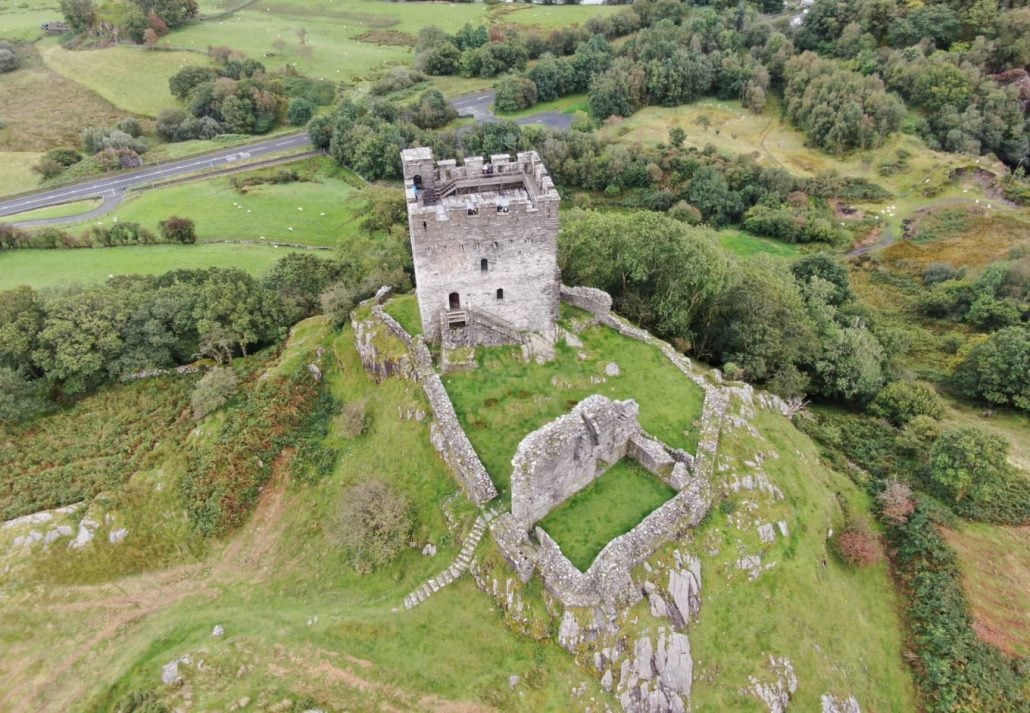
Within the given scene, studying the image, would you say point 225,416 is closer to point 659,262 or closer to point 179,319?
point 179,319

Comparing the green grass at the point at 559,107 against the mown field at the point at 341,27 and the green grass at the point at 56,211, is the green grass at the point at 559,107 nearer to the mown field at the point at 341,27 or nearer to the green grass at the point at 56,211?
the mown field at the point at 341,27

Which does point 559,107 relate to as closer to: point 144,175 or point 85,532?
point 144,175

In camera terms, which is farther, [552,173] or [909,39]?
[909,39]

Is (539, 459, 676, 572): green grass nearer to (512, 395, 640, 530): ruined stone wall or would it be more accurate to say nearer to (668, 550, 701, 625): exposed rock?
(512, 395, 640, 530): ruined stone wall

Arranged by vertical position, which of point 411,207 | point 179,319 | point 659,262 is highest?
point 411,207

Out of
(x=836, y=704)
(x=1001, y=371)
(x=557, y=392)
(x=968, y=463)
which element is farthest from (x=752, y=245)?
(x=836, y=704)

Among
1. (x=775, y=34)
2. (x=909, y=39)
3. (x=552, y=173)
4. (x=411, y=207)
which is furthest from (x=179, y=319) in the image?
(x=909, y=39)

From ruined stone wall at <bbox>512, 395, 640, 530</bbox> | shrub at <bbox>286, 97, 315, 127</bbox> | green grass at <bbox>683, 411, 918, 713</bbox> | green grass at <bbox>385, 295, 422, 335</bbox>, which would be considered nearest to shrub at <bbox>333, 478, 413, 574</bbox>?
ruined stone wall at <bbox>512, 395, 640, 530</bbox>
